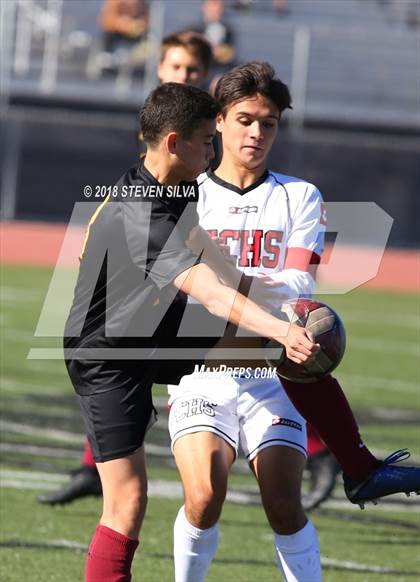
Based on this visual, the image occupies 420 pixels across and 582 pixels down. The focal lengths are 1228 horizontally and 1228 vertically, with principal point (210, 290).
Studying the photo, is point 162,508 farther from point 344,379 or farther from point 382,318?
point 382,318

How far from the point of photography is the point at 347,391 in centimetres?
1024

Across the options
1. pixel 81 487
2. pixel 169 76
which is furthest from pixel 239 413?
pixel 169 76

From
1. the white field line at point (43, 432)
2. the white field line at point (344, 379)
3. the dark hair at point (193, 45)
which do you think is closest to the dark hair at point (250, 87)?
the dark hair at point (193, 45)

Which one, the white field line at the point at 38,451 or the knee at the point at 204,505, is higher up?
the knee at the point at 204,505

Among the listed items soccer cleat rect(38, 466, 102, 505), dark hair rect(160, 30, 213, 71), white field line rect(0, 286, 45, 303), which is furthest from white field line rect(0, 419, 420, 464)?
white field line rect(0, 286, 45, 303)

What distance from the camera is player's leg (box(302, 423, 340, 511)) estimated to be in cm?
646

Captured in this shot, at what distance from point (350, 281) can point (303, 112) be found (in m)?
4.51

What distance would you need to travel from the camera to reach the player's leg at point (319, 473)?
6.46m

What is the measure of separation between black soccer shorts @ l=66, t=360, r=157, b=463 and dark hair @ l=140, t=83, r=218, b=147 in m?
0.75

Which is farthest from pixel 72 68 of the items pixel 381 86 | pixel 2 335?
pixel 2 335

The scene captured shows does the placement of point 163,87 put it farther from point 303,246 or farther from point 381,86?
point 381,86

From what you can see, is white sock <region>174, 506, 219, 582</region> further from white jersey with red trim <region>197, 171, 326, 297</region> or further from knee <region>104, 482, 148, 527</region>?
white jersey with red trim <region>197, 171, 326, 297</region>

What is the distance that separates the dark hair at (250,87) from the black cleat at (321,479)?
96.1 inches
